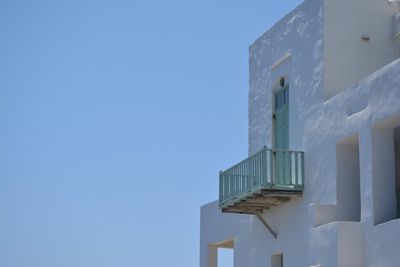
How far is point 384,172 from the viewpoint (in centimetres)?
1878

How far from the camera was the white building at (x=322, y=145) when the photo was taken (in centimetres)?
1873

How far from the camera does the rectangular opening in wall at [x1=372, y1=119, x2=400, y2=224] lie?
18.6 meters

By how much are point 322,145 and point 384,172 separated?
7.34 ft

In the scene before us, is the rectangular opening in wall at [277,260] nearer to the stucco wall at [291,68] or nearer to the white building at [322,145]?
the white building at [322,145]

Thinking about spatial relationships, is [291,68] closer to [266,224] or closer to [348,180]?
[266,224]

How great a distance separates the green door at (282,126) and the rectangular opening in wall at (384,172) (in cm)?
309

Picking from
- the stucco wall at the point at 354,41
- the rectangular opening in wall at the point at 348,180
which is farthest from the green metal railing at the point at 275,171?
the stucco wall at the point at 354,41

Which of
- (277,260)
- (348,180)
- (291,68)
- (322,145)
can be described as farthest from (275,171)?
(291,68)

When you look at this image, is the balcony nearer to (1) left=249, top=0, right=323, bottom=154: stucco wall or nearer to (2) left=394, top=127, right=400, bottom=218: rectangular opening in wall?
(1) left=249, top=0, right=323, bottom=154: stucco wall

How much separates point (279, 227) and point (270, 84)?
3.54 metres

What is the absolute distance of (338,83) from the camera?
2119cm

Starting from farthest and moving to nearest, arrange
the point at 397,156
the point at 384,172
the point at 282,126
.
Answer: the point at 282,126, the point at 397,156, the point at 384,172

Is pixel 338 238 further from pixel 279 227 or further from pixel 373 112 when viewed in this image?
pixel 279 227

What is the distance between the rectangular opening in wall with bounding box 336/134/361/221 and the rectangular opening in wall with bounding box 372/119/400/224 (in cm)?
104
